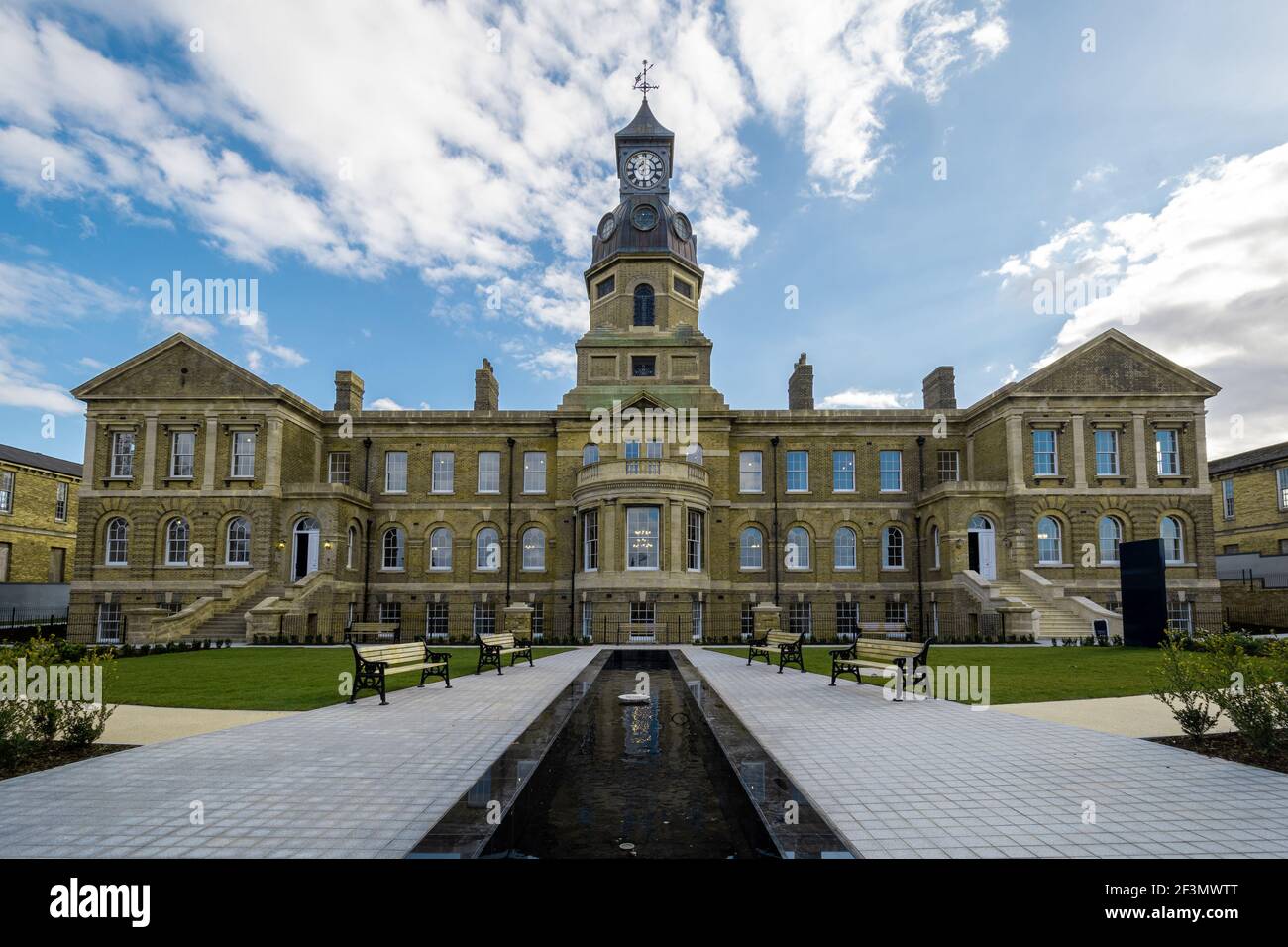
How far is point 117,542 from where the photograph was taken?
1219 inches

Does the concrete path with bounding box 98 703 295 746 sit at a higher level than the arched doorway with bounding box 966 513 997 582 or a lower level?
lower

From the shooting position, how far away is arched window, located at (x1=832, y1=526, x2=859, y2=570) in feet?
110

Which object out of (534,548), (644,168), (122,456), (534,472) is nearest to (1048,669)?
(534,548)

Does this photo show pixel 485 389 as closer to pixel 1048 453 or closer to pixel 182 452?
pixel 182 452

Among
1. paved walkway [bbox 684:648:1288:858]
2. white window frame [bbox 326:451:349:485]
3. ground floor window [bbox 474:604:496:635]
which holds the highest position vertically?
white window frame [bbox 326:451:349:485]

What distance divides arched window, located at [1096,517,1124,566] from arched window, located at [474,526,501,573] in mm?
26189

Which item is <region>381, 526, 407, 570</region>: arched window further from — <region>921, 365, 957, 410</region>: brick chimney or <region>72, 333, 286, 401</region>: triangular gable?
<region>921, 365, 957, 410</region>: brick chimney

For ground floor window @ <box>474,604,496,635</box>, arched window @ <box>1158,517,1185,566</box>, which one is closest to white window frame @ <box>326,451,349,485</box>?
ground floor window @ <box>474,604,496,635</box>

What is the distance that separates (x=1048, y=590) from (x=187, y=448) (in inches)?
1412

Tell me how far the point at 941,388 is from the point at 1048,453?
20.8 feet

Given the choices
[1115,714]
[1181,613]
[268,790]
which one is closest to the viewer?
[268,790]
